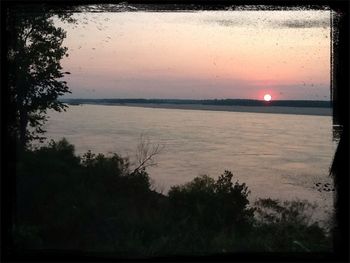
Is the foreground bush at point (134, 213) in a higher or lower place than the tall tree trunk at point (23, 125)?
lower

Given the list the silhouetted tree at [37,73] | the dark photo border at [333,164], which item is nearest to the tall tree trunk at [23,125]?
the silhouetted tree at [37,73]

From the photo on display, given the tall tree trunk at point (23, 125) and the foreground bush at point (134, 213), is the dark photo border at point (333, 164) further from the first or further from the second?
the tall tree trunk at point (23, 125)

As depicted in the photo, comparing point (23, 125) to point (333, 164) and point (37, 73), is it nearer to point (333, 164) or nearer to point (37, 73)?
point (37, 73)

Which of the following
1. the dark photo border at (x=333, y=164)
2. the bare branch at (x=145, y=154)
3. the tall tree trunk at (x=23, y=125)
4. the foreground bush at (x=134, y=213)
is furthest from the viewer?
the bare branch at (x=145, y=154)

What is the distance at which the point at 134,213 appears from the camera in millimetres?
7492

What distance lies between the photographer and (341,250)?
423 cm

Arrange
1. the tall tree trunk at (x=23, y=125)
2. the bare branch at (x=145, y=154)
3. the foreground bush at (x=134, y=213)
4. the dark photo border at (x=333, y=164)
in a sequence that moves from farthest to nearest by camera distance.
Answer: the bare branch at (x=145, y=154)
the tall tree trunk at (x=23, y=125)
the foreground bush at (x=134, y=213)
the dark photo border at (x=333, y=164)

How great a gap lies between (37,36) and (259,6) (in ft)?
17.8

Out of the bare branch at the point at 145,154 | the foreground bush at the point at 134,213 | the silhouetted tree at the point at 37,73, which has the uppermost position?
the silhouetted tree at the point at 37,73

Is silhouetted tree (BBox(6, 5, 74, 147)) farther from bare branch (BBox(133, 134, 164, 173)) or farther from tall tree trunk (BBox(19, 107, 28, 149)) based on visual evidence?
bare branch (BBox(133, 134, 164, 173))

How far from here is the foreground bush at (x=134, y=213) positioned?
599 cm

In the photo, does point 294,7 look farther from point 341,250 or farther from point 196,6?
point 341,250

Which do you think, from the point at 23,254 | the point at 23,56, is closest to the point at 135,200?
the point at 23,56

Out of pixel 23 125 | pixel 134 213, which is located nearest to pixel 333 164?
pixel 134 213
